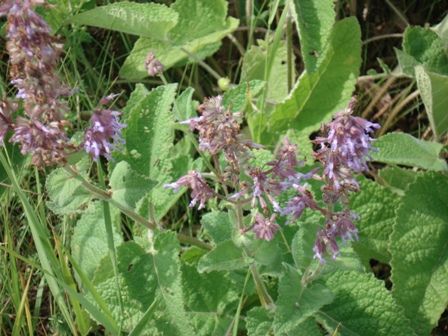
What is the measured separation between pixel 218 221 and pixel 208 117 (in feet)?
2.02

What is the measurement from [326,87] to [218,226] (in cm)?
82

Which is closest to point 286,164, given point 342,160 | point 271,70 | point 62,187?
point 342,160

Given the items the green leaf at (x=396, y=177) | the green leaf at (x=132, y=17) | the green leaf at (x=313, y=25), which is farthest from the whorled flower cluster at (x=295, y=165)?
the green leaf at (x=132, y=17)

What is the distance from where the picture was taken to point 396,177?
239cm

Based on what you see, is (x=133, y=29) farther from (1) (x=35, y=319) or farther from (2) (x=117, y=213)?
(1) (x=35, y=319)

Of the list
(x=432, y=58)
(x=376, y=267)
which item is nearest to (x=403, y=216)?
(x=376, y=267)

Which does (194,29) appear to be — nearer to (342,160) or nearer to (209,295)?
(209,295)

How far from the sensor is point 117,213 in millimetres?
2135

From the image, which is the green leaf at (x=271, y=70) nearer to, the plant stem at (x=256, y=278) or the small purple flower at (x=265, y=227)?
the plant stem at (x=256, y=278)

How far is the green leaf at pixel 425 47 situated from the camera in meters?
2.39

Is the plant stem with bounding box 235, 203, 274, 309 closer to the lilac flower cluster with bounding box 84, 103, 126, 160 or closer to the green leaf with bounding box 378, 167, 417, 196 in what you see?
the lilac flower cluster with bounding box 84, 103, 126, 160

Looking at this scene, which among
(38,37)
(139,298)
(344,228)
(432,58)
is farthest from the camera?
(432,58)

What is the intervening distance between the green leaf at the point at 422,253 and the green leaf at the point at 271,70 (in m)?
0.70

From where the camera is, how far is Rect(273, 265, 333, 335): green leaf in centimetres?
168
